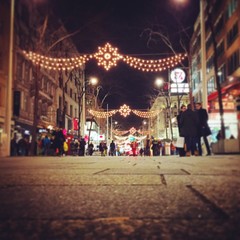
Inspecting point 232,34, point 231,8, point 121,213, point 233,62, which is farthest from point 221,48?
point 121,213

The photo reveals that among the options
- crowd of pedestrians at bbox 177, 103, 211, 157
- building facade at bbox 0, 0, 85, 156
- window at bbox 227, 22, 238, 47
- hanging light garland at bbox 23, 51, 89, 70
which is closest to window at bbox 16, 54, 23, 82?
building facade at bbox 0, 0, 85, 156

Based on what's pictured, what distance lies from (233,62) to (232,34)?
10.3 ft

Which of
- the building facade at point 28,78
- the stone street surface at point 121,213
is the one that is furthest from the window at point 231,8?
the stone street surface at point 121,213

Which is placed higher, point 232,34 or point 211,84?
point 232,34

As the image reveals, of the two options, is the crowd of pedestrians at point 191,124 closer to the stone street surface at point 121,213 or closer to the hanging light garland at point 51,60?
the stone street surface at point 121,213

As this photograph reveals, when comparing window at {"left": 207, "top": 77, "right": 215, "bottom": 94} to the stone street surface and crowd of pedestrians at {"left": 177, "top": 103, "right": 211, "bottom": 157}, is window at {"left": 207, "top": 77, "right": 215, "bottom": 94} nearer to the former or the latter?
crowd of pedestrians at {"left": 177, "top": 103, "right": 211, "bottom": 157}

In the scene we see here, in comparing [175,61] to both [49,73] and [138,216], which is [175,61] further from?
[138,216]

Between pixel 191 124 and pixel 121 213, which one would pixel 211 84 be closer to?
pixel 191 124

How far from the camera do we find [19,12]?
116ft

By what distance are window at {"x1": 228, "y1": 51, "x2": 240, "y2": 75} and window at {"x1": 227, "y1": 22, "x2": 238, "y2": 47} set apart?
1676 mm

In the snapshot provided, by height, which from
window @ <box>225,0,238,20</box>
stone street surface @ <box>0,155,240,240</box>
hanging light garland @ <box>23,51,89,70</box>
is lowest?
stone street surface @ <box>0,155,240,240</box>

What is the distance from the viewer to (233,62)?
39875 millimetres

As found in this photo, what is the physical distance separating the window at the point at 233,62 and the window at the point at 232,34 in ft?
5.50

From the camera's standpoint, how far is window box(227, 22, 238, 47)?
3818 centimetres
